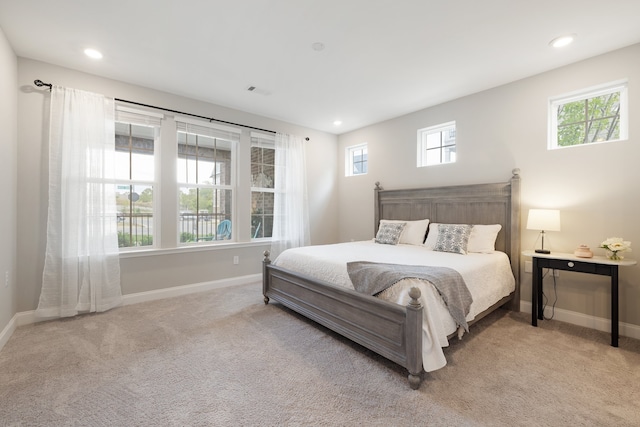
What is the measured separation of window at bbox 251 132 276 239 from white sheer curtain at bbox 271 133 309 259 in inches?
5.3

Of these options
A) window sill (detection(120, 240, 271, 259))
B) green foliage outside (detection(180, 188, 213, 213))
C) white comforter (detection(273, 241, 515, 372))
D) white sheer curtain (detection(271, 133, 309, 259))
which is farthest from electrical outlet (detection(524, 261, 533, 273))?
green foliage outside (detection(180, 188, 213, 213))

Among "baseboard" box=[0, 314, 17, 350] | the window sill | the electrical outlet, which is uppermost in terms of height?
the window sill

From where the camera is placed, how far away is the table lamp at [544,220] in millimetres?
2695

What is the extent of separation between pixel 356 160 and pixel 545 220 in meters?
3.26

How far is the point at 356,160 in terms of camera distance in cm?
540

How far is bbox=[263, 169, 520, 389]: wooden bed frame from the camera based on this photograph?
6.11 feet

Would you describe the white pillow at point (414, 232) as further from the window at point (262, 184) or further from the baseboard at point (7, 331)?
the baseboard at point (7, 331)

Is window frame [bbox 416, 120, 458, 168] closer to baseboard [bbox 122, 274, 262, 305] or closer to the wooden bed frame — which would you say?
the wooden bed frame

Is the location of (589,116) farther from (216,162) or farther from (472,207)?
(216,162)

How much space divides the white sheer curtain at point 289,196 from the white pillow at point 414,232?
172 centimetres

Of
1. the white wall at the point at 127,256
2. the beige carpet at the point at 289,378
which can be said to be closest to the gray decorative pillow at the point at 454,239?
the beige carpet at the point at 289,378

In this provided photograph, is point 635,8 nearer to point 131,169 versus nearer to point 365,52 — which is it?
point 365,52

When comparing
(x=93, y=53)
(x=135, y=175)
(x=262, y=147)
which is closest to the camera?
(x=93, y=53)

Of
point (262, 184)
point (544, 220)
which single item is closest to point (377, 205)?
point (262, 184)
